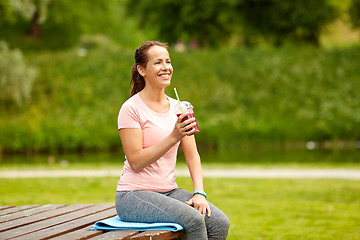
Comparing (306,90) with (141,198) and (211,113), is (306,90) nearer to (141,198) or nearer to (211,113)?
(211,113)

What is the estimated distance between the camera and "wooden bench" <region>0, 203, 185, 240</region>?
3693 mm

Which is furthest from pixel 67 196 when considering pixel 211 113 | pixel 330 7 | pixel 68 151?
pixel 330 7

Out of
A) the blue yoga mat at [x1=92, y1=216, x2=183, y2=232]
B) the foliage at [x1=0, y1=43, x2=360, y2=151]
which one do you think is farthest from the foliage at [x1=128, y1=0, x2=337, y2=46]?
the blue yoga mat at [x1=92, y1=216, x2=183, y2=232]

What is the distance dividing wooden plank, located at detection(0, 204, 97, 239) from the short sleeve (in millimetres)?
889

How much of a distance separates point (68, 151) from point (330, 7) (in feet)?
60.8

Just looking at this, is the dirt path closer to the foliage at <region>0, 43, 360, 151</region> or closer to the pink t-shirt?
the pink t-shirt

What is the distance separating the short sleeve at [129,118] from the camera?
3943 mm

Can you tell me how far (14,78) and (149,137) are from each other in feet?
74.3

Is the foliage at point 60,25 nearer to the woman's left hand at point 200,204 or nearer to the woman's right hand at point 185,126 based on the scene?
the woman's left hand at point 200,204

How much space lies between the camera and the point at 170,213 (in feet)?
12.5

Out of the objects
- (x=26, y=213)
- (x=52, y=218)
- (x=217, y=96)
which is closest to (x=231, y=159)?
(x=217, y=96)

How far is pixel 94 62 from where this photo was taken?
30.3m

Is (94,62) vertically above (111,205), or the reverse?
(94,62)

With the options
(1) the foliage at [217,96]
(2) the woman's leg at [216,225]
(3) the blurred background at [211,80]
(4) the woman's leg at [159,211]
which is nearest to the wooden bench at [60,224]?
(4) the woman's leg at [159,211]
